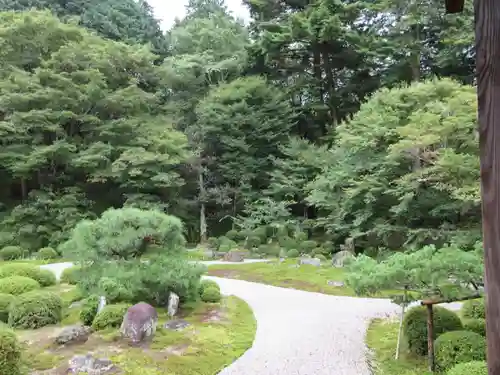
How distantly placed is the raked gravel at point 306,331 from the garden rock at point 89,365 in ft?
5.14

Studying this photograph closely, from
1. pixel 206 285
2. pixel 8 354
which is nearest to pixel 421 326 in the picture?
pixel 206 285

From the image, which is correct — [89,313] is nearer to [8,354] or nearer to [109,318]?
[109,318]

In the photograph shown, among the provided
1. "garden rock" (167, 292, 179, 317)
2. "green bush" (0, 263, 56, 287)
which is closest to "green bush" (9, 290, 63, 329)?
"garden rock" (167, 292, 179, 317)

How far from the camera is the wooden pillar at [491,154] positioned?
0.74 meters

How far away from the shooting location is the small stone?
7.04 meters

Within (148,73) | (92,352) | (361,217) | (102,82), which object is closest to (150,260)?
(92,352)

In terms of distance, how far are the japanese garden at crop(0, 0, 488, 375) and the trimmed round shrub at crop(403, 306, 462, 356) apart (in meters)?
0.04

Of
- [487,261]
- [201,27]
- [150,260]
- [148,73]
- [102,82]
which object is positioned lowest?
[150,260]

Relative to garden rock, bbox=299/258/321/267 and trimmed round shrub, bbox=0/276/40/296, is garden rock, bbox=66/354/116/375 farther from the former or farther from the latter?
garden rock, bbox=299/258/321/267

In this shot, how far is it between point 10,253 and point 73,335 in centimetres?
1034

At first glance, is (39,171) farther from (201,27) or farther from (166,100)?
(201,27)

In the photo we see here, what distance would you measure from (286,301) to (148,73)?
15.5 metres

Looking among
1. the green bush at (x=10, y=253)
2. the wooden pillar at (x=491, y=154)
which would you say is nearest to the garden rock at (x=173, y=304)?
the wooden pillar at (x=491, y=154)

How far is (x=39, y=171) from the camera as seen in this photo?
59.1ft
